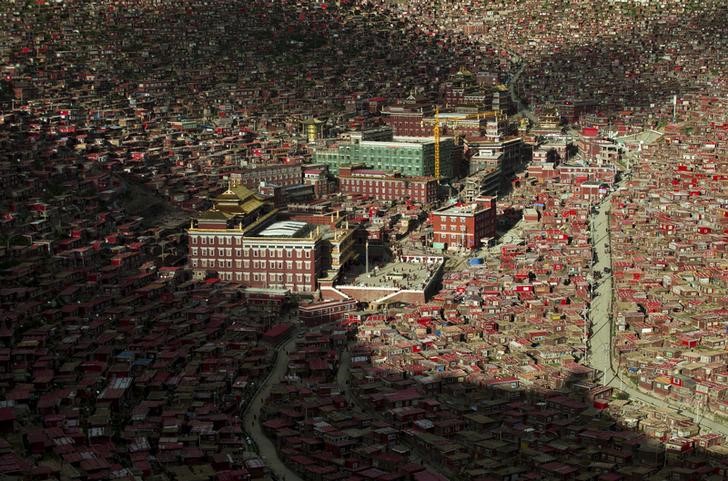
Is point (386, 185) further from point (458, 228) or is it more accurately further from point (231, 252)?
point (231, 252)

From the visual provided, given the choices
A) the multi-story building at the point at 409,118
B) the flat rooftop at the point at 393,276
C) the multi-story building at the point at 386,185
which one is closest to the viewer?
the flat rooftop at the point at 393,276

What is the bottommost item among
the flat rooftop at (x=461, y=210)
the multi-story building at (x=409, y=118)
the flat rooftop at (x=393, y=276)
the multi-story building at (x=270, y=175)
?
the flat rooftop at (x=393, y=276)

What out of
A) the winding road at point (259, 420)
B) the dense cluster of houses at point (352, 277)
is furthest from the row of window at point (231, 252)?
the winding road at point (259, 420)

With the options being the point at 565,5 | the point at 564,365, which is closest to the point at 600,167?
the point at 564,365

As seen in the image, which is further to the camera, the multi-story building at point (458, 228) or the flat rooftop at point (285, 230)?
the multi-story building at point (458, 228)

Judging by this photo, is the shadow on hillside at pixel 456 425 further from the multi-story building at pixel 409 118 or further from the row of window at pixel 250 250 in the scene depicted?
the multi-story building at pixel 409 118

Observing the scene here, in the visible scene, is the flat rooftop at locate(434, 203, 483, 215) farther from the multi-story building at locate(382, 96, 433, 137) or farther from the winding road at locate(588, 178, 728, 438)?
the multi-story building at locate(382, 96, 433, 137)

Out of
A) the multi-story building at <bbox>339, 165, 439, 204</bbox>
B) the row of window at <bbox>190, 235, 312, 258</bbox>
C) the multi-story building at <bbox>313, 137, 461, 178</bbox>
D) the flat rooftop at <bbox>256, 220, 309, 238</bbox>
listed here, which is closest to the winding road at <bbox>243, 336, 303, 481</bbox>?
the row of window at <bbox>190, 235, 312, 258</bbox>
